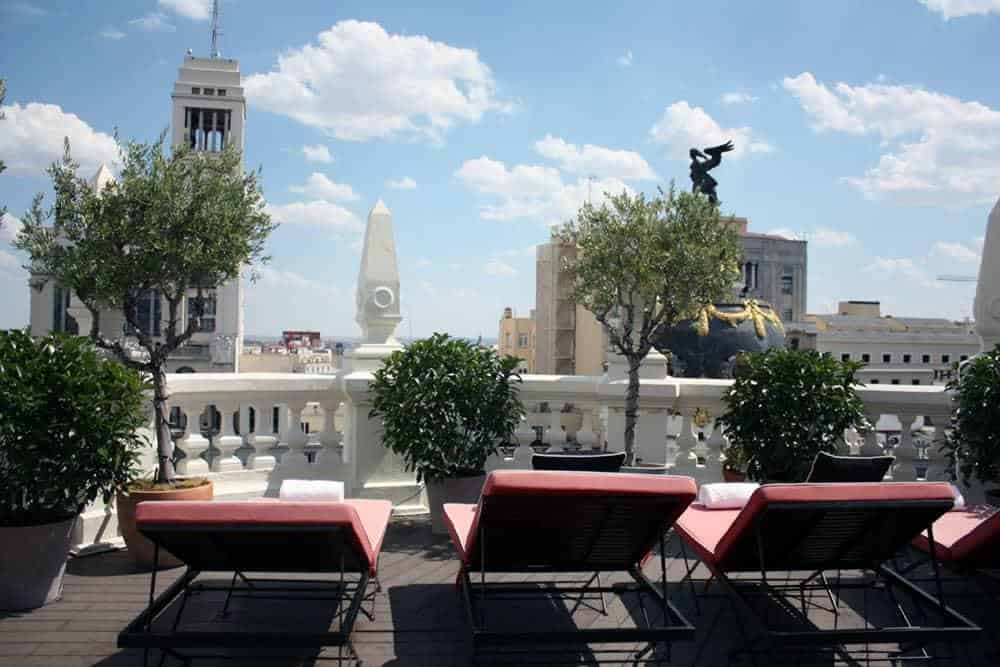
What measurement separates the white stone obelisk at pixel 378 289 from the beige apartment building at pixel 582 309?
150 feet

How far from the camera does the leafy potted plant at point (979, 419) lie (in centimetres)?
611

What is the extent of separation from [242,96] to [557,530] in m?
66.8

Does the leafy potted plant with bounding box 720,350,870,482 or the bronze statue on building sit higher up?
the bronze statue on building

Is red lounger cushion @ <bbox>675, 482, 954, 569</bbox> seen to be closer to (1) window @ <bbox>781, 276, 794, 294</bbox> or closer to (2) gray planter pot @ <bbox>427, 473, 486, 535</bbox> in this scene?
(2) gray planter pot @ <bbox>427, 473, 486, 535</bbox>

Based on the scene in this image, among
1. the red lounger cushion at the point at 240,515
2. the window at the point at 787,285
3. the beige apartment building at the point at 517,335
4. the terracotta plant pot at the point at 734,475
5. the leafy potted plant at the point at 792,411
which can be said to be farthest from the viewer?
the window at the point at 787,285

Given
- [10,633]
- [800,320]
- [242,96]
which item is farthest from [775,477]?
[800,320]

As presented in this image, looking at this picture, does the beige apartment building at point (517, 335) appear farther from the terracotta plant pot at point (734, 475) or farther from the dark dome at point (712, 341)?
the terracotta plant pot at point (734, 475)

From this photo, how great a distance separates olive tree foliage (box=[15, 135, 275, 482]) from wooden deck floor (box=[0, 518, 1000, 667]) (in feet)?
3.66

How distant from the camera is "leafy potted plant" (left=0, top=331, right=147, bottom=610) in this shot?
15.3 ft

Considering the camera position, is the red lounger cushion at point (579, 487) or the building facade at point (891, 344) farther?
the building facade at point (891, 344)

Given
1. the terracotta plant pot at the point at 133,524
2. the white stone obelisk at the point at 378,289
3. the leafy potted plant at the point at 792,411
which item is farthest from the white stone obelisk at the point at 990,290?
the terracotta plant pot at the point at 133,524

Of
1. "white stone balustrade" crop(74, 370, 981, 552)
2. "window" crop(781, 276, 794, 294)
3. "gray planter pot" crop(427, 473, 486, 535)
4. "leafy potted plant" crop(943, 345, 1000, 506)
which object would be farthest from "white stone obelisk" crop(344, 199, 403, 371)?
"window" crop(781, 276, 794, 294)

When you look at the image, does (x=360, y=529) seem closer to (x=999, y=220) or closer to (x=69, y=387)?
(x=69, y=387)

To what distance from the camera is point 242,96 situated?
6475cm
